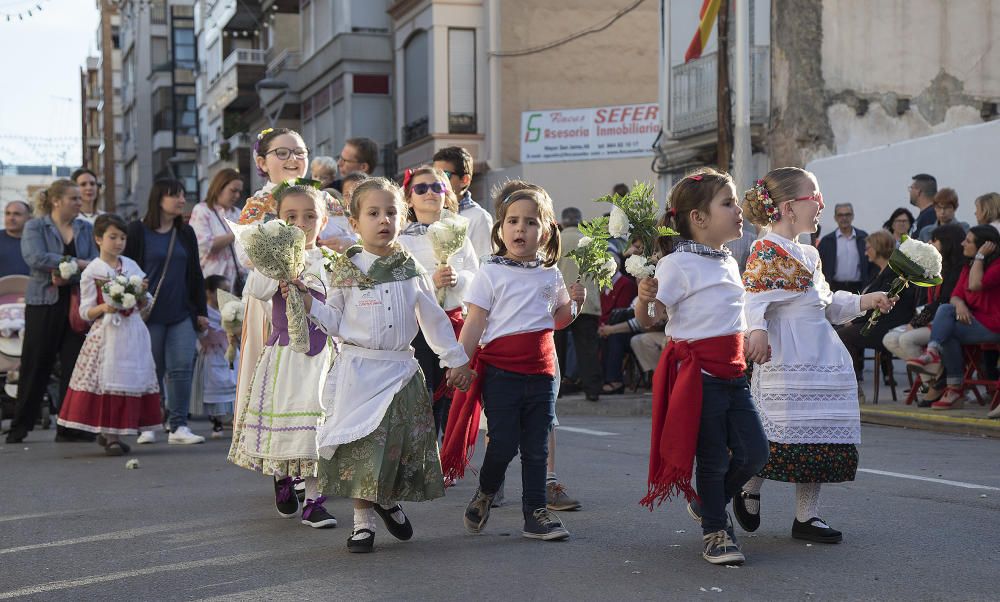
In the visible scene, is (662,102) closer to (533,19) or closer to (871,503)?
(533,19)

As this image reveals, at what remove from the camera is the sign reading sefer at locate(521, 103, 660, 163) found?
3186 cm

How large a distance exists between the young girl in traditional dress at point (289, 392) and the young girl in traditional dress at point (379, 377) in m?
0.65

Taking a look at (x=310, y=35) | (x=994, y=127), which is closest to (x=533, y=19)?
(x=310, y=35)

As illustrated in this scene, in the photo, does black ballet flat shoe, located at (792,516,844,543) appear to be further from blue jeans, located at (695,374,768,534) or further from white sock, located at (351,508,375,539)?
white sock, located at (351,508,375,539)

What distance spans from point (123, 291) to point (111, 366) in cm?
59

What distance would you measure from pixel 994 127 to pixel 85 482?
1176 centimetres

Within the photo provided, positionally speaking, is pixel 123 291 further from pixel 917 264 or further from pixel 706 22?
pixel 706 22

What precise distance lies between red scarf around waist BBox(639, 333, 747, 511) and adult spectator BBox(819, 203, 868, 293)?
1095 centimetres

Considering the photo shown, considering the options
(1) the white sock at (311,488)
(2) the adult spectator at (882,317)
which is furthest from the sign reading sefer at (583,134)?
(1) the white sock at (311,488)

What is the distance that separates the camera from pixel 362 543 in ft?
21.1

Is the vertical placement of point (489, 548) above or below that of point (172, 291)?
below

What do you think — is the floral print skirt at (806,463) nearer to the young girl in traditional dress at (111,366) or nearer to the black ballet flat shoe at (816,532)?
the black ballet flat shoe at (816,532)

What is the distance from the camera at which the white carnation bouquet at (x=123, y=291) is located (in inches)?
436

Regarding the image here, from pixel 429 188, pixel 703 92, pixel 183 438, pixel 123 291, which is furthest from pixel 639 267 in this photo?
pixel 703 92
